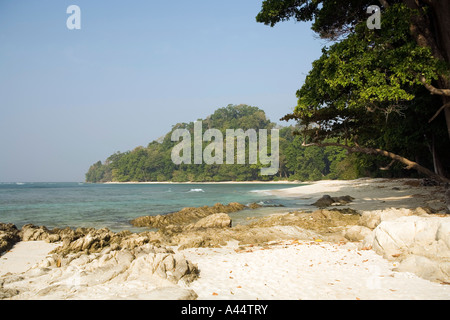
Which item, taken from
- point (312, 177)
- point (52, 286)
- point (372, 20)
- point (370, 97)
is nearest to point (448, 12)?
point (372, 20)

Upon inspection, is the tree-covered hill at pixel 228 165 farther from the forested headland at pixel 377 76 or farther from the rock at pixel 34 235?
the rock at pixel 34 235

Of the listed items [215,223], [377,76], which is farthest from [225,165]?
[377,76]

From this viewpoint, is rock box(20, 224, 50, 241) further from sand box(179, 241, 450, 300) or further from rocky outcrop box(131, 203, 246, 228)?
sand box(179, 241, 450, 300)

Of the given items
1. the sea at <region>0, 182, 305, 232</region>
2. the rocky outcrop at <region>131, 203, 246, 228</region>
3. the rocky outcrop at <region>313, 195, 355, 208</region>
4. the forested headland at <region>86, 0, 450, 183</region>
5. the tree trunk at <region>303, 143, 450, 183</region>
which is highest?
the forested headland at <region>86, 0, 450, 183</region>

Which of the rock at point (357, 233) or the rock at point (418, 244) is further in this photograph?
the rock at point (357, 233)

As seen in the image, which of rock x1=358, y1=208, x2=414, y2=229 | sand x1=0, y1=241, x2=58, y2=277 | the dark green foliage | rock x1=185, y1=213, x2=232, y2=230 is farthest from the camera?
the dark green foliage

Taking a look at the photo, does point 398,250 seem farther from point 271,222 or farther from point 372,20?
point 372,20

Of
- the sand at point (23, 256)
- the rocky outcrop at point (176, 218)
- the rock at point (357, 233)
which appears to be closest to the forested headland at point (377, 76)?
the rock at point (357, 233)

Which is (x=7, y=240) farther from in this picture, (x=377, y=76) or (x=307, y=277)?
(x=377, y=76)

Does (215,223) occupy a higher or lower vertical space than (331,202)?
higher

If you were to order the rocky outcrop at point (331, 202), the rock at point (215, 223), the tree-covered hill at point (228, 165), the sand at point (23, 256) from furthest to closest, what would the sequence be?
the tree-covered hill at point (228, 165) → the rocky outcrop at point (331, 202) → the rock at point (215, 223) → the sand at point (23, 256)

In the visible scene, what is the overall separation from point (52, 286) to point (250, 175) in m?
102

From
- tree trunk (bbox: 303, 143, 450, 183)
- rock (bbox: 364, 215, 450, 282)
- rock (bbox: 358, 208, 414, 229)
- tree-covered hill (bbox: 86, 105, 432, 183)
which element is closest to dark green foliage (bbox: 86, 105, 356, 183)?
tree-covered hill (bbox: 86, 105, 432, 183)

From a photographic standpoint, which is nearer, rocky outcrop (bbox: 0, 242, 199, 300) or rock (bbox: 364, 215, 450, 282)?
rocky outcrop (bbox: 0, 242, 199, 300)
